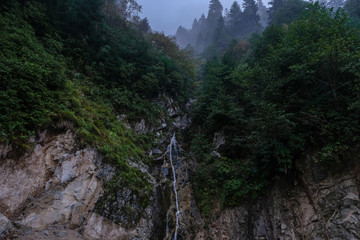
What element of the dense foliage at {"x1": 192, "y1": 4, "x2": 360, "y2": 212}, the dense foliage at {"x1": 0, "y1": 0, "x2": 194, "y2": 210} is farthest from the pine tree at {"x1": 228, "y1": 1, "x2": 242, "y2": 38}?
the dense foliage at {"x1": 192, "y1": 4, "x2": 360, "y2": 212}

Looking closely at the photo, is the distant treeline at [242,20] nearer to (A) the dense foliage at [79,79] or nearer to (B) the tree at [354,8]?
(B) the tree at [354,8]

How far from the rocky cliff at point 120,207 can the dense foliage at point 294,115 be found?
692mm

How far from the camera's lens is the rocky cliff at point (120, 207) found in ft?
19.1

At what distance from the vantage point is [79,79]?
1227 cm

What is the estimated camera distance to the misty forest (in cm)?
630

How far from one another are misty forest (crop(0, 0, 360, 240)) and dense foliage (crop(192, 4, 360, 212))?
0.06 m

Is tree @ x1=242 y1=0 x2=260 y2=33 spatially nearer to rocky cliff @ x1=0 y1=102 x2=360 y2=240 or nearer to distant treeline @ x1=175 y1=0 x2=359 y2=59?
distant treeline @ x1=175 y1=0 x2=359 y2=59

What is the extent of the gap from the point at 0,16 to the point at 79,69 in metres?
4.43

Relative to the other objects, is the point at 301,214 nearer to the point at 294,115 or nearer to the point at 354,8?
the point at 294,115

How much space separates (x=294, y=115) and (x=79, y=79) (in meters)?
11.7

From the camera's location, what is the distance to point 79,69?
43.2 feet

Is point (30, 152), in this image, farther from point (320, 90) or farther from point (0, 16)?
point (320, 90)

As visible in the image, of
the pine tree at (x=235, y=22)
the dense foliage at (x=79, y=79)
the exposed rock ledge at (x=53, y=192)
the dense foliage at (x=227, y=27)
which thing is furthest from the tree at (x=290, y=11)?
the exposed rock ledge at (x=53, y=192)

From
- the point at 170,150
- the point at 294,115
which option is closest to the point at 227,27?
the point at 170,150
